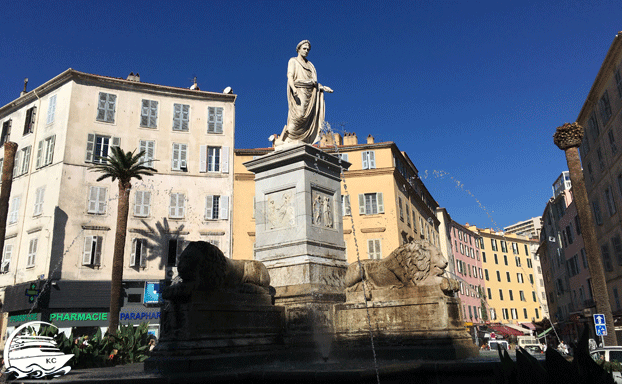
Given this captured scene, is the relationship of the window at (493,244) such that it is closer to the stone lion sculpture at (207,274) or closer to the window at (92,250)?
the window at (92,250)

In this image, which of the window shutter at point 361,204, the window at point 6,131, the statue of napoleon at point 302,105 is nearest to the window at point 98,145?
the window at point 6,131

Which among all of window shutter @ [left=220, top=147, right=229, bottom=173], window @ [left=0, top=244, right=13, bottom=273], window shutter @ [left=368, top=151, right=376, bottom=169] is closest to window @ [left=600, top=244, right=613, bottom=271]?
window shutter @ [left=368, top=151, right=376, bottom=169]

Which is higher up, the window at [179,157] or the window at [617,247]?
the window at [179,157]

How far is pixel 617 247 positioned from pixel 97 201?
3612 cm

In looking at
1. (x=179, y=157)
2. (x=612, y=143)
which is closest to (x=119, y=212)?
(x=179, y=157)

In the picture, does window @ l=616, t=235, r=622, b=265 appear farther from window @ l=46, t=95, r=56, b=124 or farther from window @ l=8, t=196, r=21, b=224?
window @ l=8, t=196, r=21, b=224

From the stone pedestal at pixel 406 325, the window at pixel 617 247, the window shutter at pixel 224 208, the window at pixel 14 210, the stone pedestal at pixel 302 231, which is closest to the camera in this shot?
the stone pedestal at pixel 406 325

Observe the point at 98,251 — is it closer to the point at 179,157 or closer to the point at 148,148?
the point at 148,148

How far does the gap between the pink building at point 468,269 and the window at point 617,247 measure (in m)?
28.6

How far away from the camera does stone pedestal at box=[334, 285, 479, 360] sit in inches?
294

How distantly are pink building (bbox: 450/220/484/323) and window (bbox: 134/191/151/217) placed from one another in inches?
1656

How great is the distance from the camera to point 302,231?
904 cm

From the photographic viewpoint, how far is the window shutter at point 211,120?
3931cm

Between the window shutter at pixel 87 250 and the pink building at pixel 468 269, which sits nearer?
the window shutter at pixel 87 250
